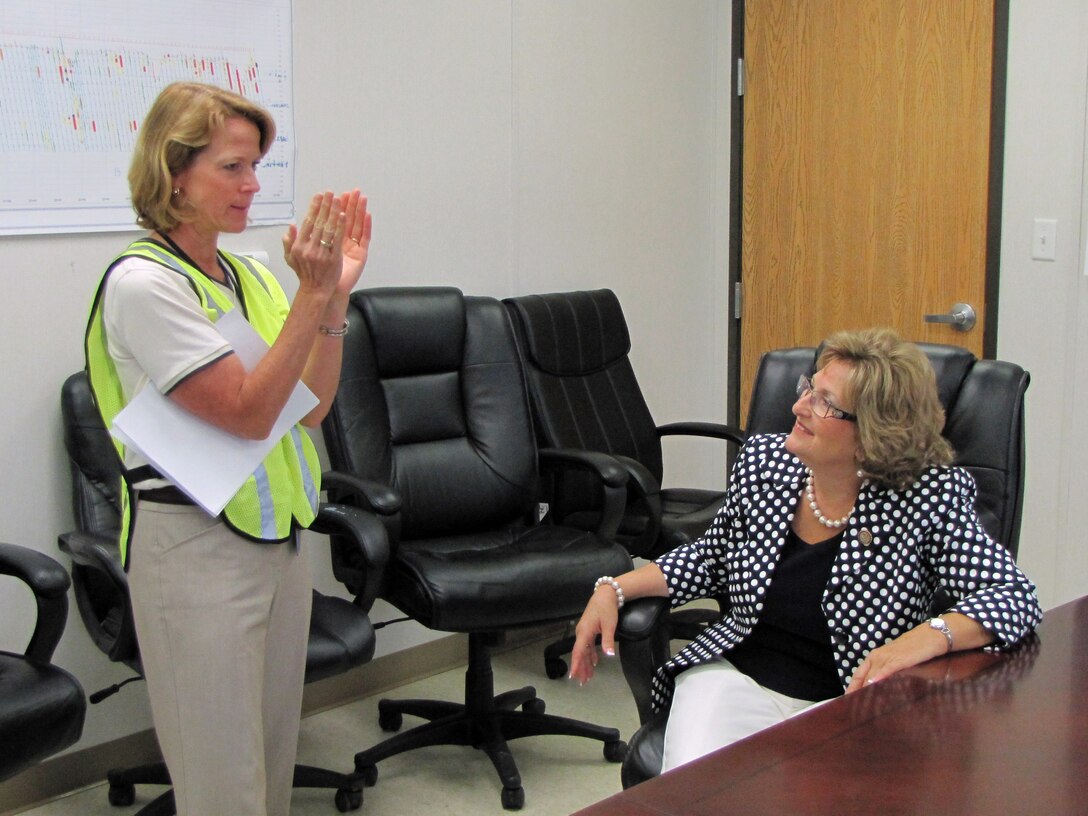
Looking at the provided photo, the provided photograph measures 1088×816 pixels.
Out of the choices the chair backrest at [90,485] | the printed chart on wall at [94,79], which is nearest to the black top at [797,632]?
the chair backrest at [90,485]

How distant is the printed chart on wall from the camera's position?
2.65m

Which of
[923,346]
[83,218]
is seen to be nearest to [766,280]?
[923,346]

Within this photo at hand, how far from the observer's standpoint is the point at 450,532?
3.21 metres

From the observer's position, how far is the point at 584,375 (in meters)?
3.62

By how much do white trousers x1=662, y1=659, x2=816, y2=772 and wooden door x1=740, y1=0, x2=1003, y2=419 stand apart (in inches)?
80.9

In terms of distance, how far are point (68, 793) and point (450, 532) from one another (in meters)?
1.08

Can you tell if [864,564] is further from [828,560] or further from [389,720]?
[389,720]

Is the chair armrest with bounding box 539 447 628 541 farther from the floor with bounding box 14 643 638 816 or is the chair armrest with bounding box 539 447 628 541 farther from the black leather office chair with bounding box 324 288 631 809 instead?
the floor with bounding box 14 643 638 816

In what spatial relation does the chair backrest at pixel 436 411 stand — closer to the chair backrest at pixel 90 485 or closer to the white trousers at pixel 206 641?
the chair backrest at pixel 90 485

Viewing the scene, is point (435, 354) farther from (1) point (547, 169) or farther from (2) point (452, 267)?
(1) point (547, 169)

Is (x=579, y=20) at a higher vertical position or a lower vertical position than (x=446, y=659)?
higher

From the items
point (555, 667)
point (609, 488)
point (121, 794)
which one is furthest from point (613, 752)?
point (121, 794)

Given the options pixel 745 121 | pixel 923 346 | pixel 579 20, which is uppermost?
pixel 579 20

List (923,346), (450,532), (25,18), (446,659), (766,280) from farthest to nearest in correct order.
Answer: (766,280), (446,659), (450,532), (25,18), (923,346)
